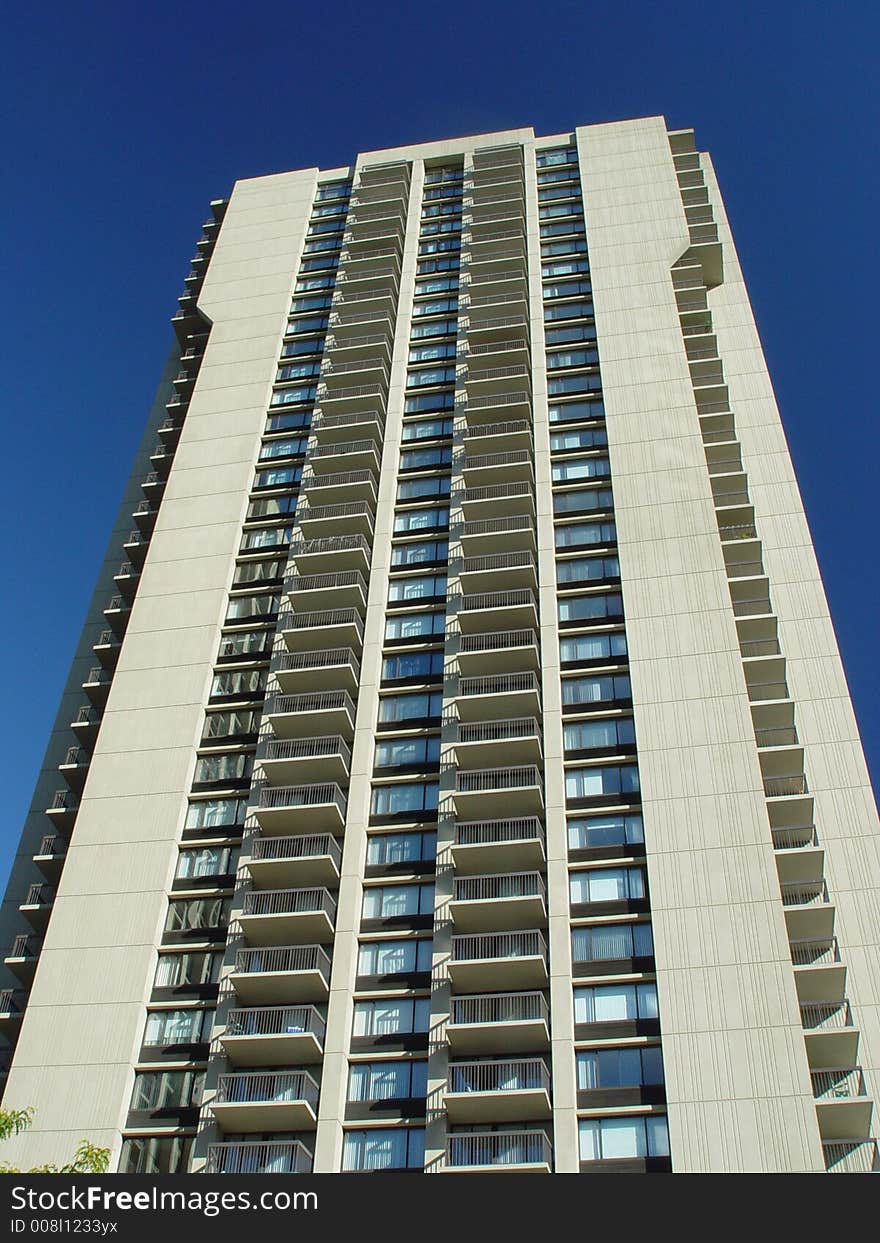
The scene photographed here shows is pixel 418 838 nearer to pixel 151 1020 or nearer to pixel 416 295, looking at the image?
pixel 151 1020

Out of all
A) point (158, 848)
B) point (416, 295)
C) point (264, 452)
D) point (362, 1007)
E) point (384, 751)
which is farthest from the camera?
point (416, 295)

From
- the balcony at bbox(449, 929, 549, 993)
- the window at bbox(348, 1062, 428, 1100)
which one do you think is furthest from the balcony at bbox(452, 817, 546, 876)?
the window at bbox(348, 1062, 428, 1100)

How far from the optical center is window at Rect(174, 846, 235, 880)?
47156mm

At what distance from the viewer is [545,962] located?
137 feet

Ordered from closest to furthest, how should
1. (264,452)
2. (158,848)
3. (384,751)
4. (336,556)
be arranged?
(158,848) < (384,751) < (336,556) < (264,452)

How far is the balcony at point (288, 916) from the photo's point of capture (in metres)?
43.6

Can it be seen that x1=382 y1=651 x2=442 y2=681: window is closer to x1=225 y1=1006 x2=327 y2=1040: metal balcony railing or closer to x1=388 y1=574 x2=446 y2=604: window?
x1=388 y1=574 x2=446 y2=604: window

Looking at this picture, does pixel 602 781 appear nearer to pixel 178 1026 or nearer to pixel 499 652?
pixel 499 652

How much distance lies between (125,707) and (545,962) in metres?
21.5

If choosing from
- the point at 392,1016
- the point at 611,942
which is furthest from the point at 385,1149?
the point at 611,942

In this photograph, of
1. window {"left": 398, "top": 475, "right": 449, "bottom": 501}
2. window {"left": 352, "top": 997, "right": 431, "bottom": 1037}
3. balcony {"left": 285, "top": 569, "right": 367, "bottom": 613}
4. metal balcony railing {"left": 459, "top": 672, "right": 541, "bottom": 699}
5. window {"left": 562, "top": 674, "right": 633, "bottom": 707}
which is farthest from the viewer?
window {"left": 398, "top": 475, "right": 449, "bottom": 501}

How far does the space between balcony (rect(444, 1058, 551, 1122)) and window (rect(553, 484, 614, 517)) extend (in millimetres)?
26718

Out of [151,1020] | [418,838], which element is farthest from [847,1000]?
[151,1020]

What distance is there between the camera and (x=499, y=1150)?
3803 centimetres
